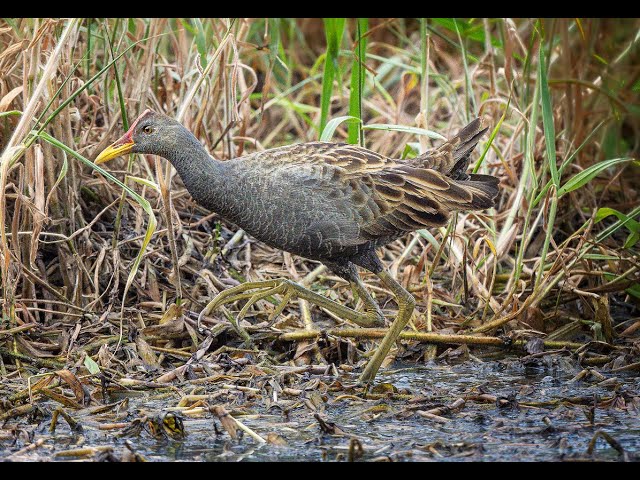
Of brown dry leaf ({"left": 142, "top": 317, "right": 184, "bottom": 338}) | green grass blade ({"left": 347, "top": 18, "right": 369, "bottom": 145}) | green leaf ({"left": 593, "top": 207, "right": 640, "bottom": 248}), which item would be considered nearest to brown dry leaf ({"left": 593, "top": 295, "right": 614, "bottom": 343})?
green leaf ({"left": 593, "top": 207, "right": 640, "bottom": 248})

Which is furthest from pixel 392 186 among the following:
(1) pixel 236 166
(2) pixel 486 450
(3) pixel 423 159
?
(2) pixel 486 450

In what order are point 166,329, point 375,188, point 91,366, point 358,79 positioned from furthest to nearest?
point 358,79, point 166,329, point 375,188, point 91,366

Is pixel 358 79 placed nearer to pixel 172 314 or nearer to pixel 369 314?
pixel 369 314

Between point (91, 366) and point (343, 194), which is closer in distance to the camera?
point (91, 366)

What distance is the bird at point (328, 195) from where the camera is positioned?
5.13 metres

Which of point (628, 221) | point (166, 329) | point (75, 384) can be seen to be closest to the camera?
point (75, 384)

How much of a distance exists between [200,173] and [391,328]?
1285 mm

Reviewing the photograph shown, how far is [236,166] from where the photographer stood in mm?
5215

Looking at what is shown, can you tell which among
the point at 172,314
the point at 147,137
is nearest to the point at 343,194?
the point at 147,137

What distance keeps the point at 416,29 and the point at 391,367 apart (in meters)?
4.91

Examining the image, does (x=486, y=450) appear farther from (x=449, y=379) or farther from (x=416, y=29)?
(x=416, y=29)

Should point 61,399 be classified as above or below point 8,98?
below

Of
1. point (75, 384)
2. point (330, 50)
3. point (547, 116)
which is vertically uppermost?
point (330, 50)

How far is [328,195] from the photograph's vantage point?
5266mm
